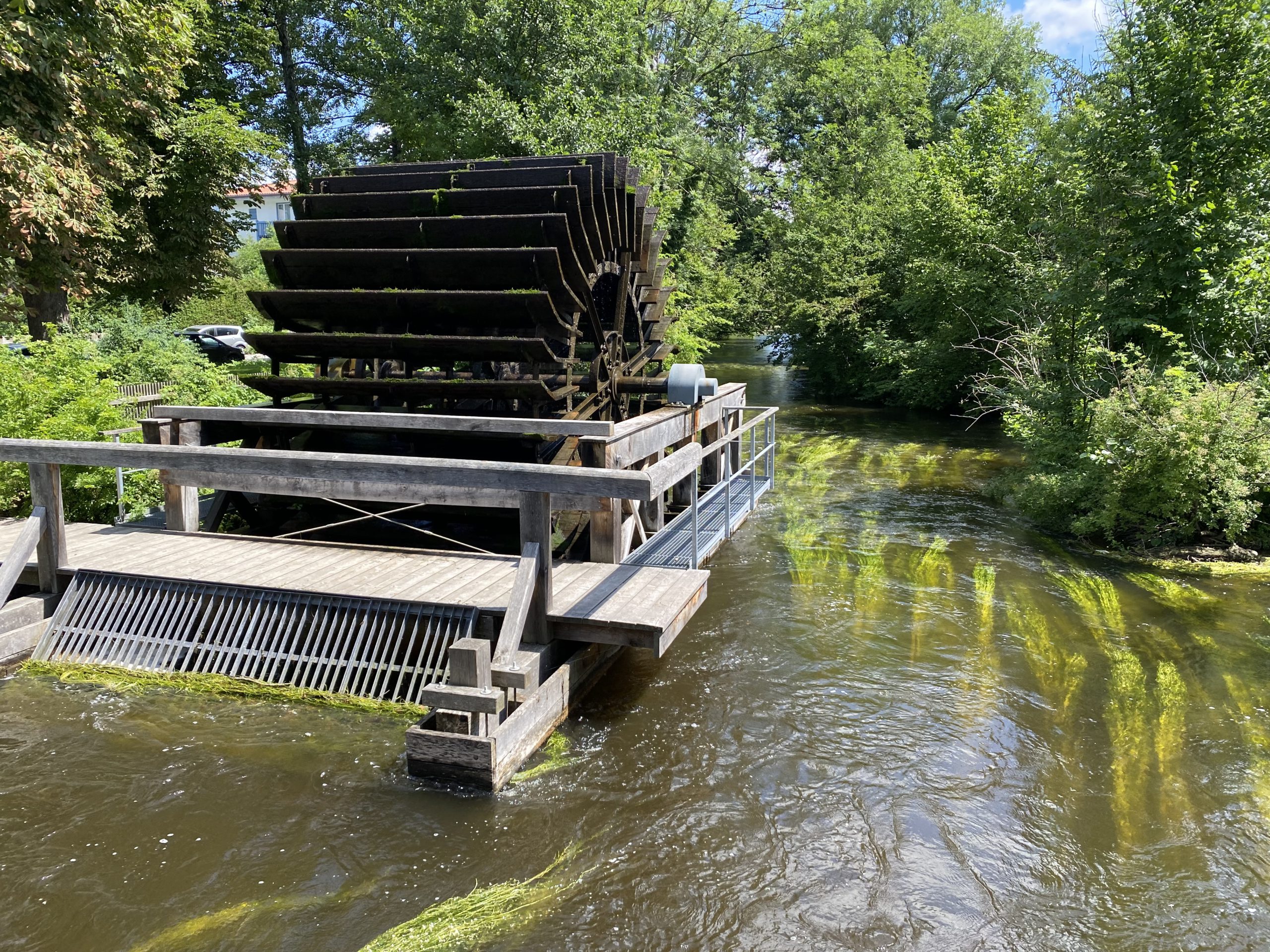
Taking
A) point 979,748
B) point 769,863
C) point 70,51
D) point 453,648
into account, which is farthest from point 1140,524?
point 70,51

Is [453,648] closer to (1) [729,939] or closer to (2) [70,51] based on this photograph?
(1) [729,939]

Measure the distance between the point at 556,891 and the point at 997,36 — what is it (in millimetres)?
33191

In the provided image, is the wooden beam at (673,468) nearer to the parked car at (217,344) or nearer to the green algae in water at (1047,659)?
the green algae in water at (1047,659)

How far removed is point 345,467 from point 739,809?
2499 mm

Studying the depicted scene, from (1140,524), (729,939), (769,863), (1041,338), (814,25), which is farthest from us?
(814,25)

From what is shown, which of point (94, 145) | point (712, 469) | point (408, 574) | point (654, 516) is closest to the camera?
point (408, 574)

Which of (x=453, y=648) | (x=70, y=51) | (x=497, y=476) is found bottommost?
(x=453, y=648)

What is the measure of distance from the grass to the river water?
8cm

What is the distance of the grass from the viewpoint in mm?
4527

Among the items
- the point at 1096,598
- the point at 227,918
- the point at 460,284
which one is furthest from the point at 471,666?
the point at 1096,598

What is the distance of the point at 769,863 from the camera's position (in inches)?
139

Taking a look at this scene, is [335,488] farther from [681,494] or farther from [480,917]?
[681,494]

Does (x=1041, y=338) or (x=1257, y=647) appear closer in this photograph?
(x=1257, y=647)

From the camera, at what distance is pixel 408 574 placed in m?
5.15
